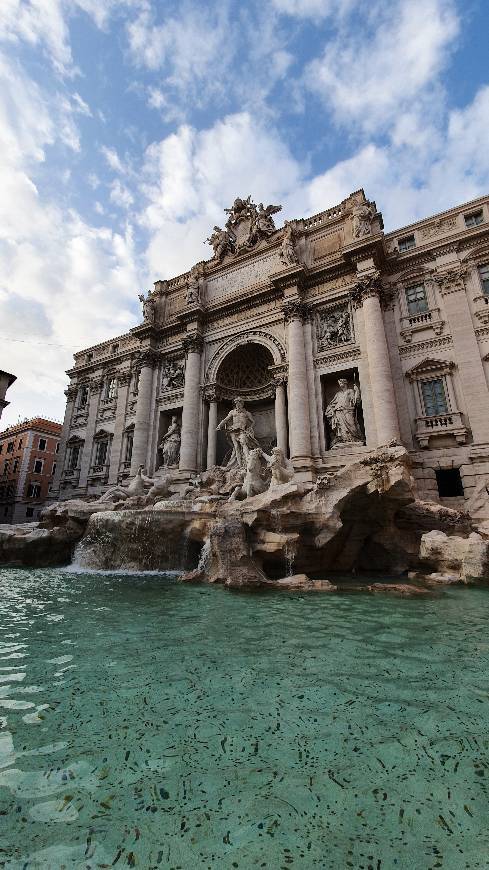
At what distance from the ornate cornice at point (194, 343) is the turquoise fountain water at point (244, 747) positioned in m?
17.3

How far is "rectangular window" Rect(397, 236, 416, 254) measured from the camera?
55.9ft

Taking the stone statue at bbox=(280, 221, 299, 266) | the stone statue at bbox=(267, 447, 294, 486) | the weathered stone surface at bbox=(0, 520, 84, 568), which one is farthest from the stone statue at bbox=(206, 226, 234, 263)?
the weathered stone surface at bbox=(0, 520, 84, 568)

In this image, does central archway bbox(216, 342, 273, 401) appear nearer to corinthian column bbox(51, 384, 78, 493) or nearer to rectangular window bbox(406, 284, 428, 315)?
rectangular window bbox(406, 284, 428, 315)

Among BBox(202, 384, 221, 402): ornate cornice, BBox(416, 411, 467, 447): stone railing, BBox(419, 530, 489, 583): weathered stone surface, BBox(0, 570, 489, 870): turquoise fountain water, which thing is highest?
BBox(202, 384, 221, 402): ornate cornice

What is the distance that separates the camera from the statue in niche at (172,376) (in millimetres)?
21406

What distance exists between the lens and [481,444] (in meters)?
13.1

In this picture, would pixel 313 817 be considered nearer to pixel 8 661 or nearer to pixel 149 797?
pixel 149 797

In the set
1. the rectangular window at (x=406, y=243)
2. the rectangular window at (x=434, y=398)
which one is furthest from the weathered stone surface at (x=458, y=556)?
the rectangular window at (x=406, y=243)

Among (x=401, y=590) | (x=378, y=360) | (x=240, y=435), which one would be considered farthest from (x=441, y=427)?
(x=401, y=590)

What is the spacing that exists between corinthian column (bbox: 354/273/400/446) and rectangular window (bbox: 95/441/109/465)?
16.6 meters

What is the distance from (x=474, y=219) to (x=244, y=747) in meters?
20.3

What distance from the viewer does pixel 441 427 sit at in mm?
14023

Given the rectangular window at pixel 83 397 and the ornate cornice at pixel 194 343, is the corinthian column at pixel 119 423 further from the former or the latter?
the ornate cornice at pixel 194 343

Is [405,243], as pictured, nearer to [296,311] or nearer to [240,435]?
[296,311]
